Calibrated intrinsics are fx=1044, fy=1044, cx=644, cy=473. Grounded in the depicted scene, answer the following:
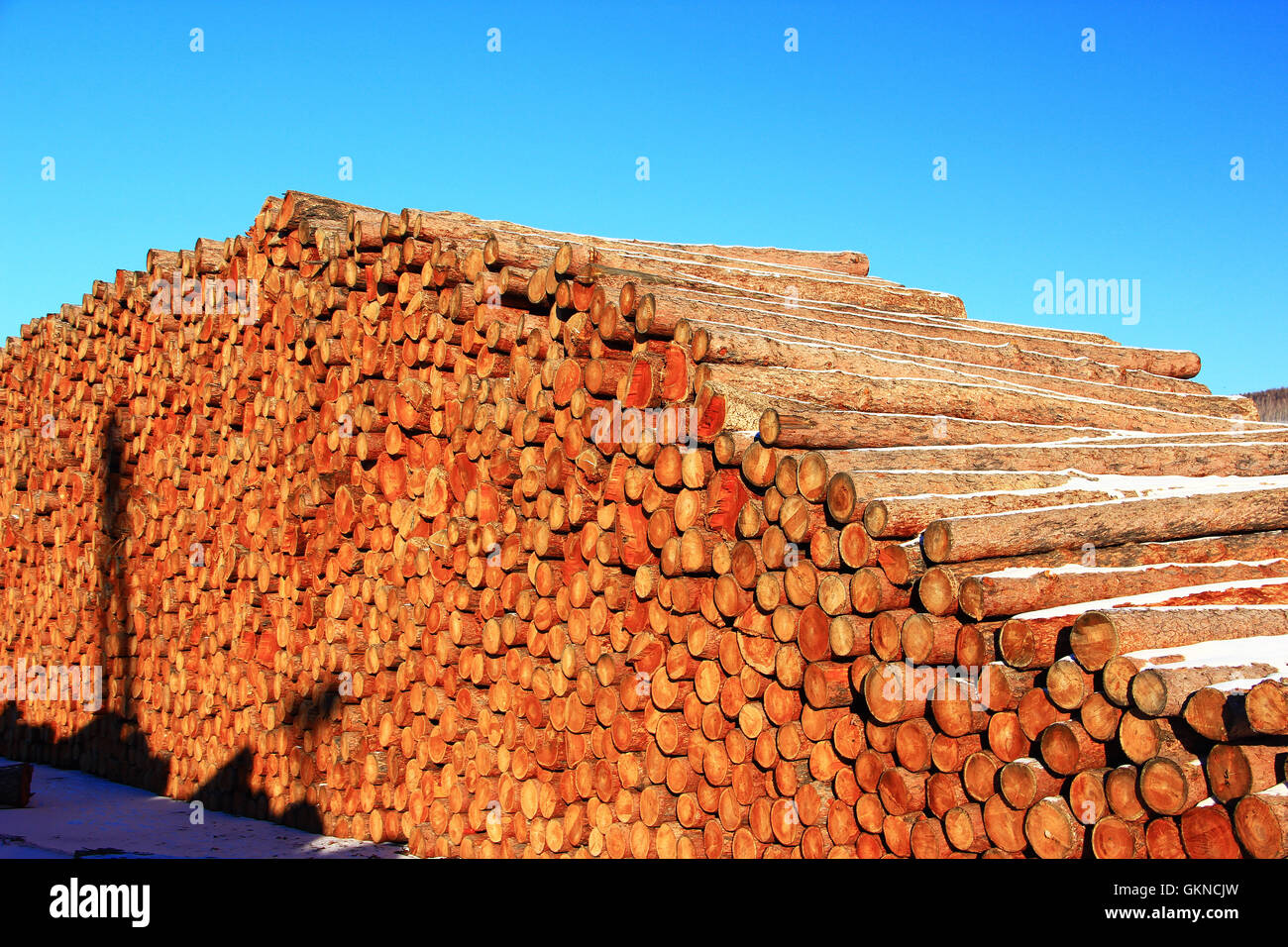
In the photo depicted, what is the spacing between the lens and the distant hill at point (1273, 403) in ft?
53.8

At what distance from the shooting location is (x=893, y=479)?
4.28 m

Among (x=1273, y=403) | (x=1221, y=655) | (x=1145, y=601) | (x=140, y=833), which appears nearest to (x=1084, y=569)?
(x=1145, y=601)

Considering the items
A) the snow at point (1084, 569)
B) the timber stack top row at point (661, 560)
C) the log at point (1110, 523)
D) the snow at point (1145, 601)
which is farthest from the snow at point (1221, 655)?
the log at point (1110, 523)

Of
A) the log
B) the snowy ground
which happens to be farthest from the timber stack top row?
the snowy ground

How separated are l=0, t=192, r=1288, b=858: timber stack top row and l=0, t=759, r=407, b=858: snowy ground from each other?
0.21m

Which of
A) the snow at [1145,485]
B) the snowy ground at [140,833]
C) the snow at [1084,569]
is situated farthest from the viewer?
the snowy ground at [140,833]

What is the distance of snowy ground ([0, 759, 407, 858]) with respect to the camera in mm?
6766

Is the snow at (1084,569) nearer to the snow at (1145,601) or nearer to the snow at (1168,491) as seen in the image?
the snow at (1145,601)

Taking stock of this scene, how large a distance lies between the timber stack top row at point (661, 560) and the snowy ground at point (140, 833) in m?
0.21

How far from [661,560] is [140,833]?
16.3 ft

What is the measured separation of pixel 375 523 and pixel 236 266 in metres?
2.99

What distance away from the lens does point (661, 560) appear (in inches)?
200

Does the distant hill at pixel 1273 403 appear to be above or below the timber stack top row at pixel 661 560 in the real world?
above

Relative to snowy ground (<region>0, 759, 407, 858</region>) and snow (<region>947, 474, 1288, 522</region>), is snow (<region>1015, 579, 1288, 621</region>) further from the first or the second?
snowy ground (<region>0, 759, 407, 858</region>)
